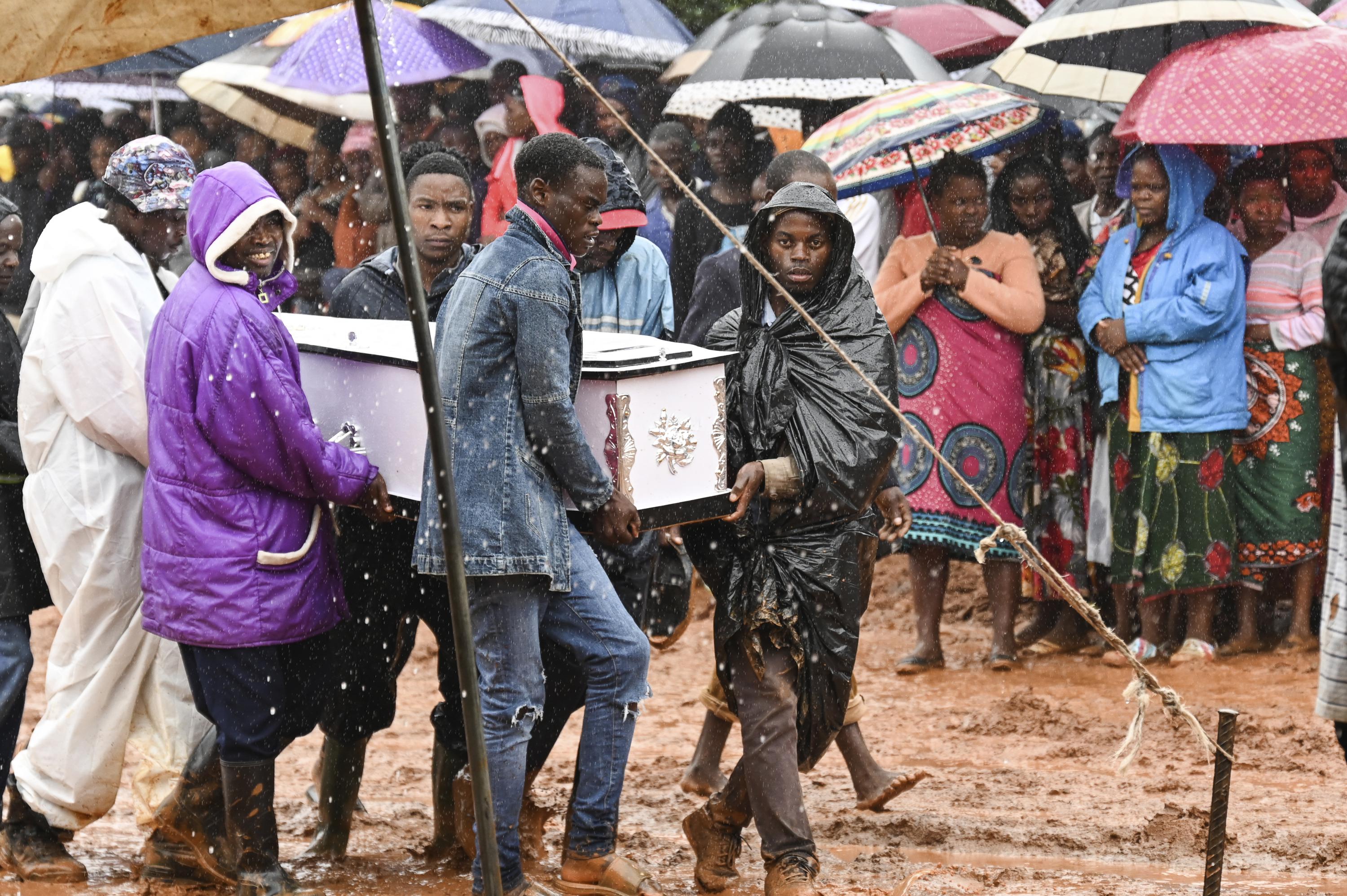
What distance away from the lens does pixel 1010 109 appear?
7.45m

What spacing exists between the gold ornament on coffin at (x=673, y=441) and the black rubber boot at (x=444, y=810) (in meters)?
1.30

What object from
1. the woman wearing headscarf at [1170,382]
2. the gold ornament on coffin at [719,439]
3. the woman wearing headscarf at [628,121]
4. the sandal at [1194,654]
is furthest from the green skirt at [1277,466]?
the gold ornament on coffin at [719,439]

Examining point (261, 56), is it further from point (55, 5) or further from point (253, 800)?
point (55, 5)

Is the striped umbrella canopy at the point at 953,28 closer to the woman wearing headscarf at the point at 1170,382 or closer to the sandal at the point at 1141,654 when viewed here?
the woman wearing headscarf at the point at 1170,382

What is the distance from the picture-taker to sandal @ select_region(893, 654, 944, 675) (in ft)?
26.2

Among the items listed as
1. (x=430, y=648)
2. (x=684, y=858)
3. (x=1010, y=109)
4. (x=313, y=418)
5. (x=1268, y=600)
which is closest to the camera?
(x=313, y=418)

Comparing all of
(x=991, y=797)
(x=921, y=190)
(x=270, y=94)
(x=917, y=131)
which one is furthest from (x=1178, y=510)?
(x=270, y=94)

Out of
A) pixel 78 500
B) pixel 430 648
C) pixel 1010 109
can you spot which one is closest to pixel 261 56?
pixel 430 648

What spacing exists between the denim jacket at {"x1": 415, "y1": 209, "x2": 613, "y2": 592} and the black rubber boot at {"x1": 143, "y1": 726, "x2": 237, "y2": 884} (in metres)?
1.08

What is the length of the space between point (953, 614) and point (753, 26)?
344 cm

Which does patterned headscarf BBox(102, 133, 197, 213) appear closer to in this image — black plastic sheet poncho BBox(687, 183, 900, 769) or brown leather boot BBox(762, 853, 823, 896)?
black plastic sheet poncho BBox(687, 183, 900, 769)

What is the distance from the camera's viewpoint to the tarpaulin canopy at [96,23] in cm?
307

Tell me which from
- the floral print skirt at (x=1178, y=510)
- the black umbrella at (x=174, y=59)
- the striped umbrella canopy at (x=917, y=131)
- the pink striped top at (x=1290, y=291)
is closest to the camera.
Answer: the striped umbrella canopy at (x=917, y=131)

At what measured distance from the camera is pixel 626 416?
4590 millimetres
